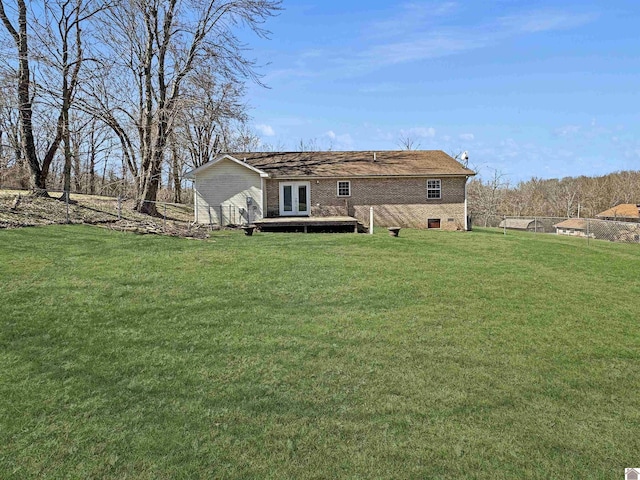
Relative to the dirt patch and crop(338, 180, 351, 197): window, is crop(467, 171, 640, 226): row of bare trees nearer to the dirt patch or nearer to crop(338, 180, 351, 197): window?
crop(338, 180, 351, 197): window

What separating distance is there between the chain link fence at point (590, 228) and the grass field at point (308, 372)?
1596 cm

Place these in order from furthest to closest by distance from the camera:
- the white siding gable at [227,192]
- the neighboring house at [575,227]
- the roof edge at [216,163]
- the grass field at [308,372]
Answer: the neighboring house at [575,227]
the white siding gable at [227,192]
the roof edge at [216,163]
the grass field at [308,372]

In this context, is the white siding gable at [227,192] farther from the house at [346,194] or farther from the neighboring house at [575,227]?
the neighboring house at [575,227]

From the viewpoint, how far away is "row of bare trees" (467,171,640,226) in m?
47.0

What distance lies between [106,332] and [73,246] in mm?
5714

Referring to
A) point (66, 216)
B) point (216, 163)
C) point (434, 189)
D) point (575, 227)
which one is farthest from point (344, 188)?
point (575, 227)

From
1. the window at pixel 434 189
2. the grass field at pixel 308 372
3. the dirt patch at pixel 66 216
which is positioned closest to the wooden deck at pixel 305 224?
the dirt patch at pixel 66 216

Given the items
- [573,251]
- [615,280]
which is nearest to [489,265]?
[615,280]

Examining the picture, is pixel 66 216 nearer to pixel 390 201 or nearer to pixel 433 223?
pixel 390 201

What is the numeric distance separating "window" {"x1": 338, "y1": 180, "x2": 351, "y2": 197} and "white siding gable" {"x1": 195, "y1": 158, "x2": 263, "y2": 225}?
13.2 feet

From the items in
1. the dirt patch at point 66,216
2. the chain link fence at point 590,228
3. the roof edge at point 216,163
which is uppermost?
the roof edge at point 216,163

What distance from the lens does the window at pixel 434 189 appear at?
21.0 metres

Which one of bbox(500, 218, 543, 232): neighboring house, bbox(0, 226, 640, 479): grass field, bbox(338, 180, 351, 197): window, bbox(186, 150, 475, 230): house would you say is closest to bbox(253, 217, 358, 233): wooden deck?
bbox(186, 150, 475, 230): house

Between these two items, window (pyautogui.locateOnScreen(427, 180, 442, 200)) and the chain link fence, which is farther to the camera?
the chain link fence
